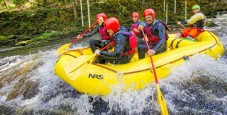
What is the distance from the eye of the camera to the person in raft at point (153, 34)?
6.30 metres

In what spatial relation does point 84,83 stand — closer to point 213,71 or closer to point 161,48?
point 161,48

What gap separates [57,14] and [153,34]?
11.0 metres

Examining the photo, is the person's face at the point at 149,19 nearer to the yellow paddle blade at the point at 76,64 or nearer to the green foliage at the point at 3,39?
the yellow paddle blade at the point at 76,64

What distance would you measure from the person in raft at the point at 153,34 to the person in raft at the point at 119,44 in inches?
Result: 19.4

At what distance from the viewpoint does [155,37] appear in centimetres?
659

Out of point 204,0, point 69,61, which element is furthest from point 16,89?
point 204,0

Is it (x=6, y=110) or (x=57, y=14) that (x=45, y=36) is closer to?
(x=57, y=14)

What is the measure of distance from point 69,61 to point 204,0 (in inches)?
623

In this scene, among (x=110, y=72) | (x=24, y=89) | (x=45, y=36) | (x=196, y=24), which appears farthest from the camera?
(x=45, y=36)

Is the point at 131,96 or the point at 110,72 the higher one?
the point at 110,72

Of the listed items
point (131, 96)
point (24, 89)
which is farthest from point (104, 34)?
point (24, 89)

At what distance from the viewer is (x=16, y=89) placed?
276 inches

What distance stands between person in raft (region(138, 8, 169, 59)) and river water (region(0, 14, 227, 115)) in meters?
0.67

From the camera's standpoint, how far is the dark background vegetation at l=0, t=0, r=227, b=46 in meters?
14.0
